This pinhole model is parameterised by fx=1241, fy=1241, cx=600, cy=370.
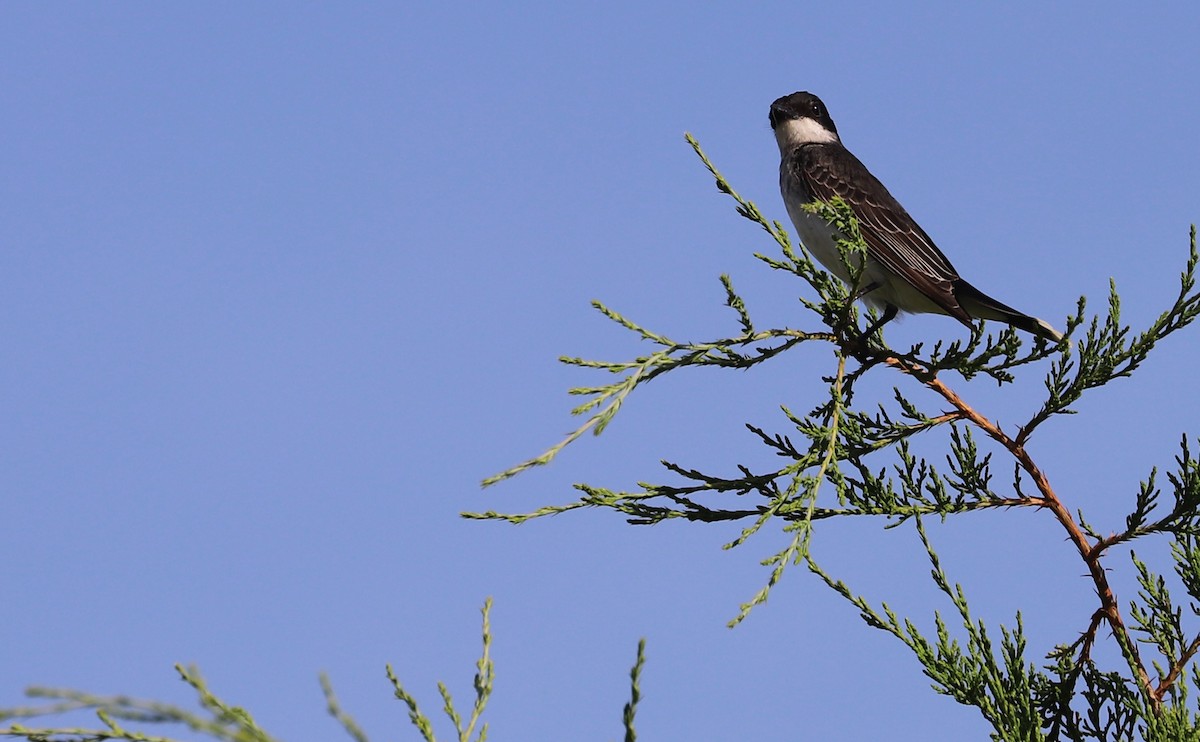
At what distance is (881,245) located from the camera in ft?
27.7

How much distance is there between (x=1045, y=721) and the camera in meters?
5.35

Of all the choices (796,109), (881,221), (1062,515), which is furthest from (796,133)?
(1062,515)

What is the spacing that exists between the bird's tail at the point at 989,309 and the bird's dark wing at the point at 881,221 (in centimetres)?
8

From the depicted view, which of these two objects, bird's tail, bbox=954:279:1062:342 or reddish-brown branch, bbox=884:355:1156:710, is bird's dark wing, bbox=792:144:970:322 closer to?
bird's tail, bbox=954:279:1062:342

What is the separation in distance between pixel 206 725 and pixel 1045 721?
160 inches

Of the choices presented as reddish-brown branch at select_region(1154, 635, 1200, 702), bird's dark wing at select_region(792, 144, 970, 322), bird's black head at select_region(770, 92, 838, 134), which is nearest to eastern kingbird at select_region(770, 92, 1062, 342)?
bird's dark wing at select_region(792, 144, 970, 322)

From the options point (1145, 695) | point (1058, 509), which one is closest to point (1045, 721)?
point (1145, 695)

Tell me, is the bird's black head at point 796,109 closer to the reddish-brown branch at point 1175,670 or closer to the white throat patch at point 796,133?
the white throat patch at point 796,133

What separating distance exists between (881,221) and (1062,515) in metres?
3.91

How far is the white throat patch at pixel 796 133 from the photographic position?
34.7ft

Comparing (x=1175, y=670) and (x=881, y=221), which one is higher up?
(x=881, y=221)

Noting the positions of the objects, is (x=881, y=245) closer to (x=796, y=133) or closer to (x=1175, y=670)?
(x=796, y=133)

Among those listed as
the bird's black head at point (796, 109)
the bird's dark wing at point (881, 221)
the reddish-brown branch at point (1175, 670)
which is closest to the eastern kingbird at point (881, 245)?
the bird's dark wing at point (881, 221)

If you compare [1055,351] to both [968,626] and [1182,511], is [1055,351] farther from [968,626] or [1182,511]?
[968,626]
